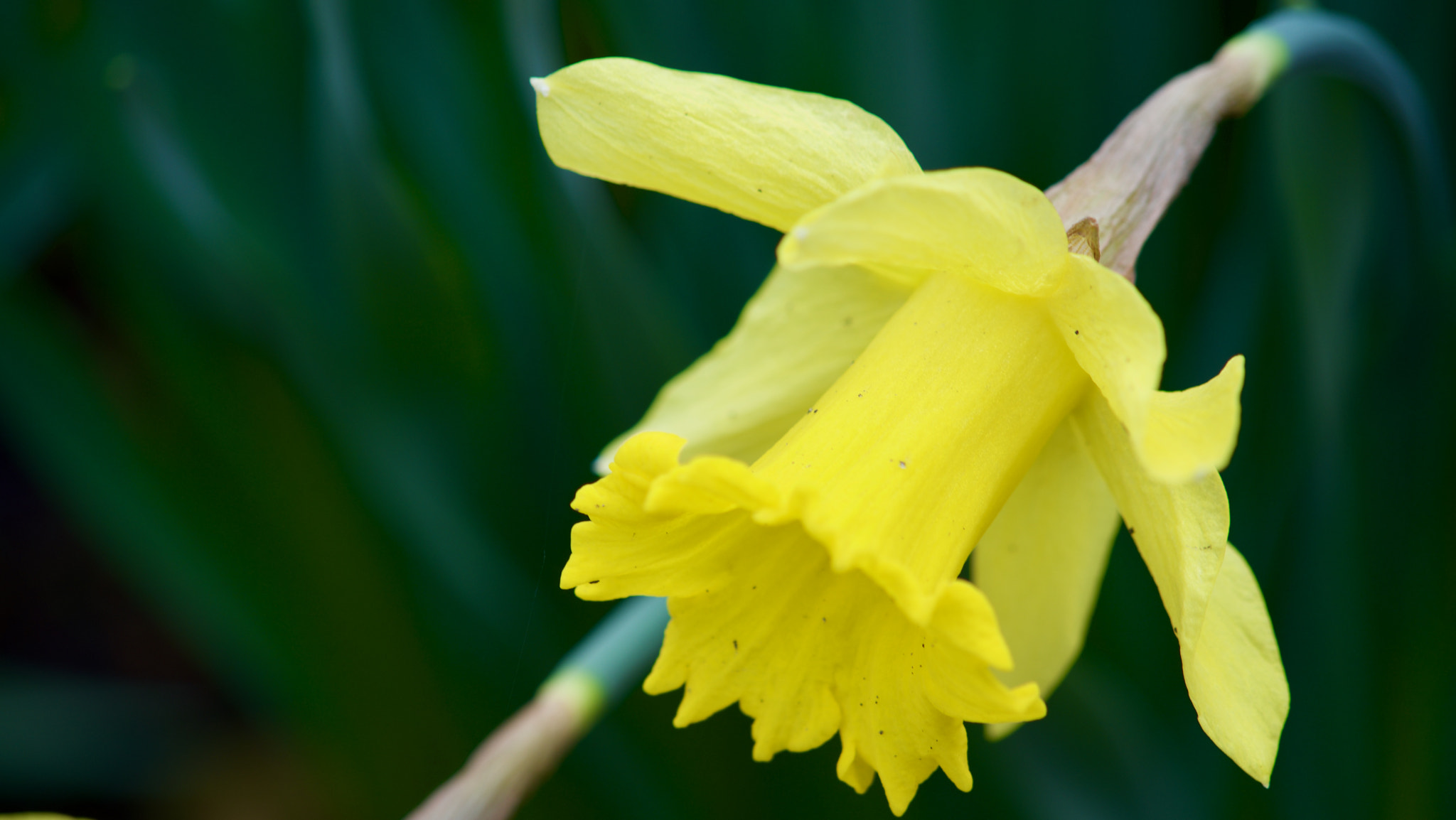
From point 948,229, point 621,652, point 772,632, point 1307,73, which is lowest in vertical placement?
point 621,652

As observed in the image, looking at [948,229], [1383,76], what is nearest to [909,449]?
[948,229]

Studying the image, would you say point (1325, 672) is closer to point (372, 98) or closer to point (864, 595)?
point (864, 595)

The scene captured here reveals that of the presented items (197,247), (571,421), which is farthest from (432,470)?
(197,247)

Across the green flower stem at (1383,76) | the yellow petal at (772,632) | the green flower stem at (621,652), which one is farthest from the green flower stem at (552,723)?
the green flower stem at (1383,76)

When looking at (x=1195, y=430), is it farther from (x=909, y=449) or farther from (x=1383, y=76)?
(x=1383, y=76)

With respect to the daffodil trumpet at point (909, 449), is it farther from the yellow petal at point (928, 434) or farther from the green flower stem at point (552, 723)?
the green flower stem at point (552, 723)

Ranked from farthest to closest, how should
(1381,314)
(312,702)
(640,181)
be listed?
(312,702)
(1381,314)
(640,181)
